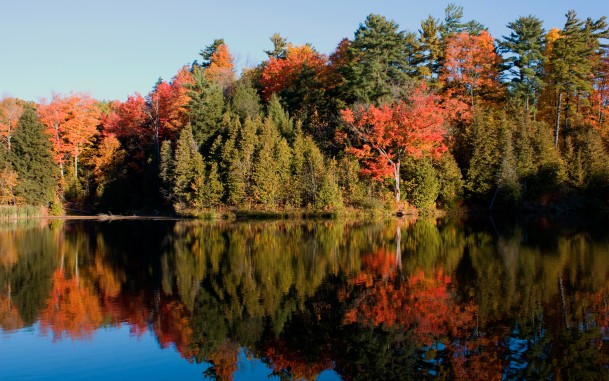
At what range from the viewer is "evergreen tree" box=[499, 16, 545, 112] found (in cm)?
5003

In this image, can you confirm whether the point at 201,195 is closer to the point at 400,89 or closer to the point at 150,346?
the point at 400,89

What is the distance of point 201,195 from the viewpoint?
46000 millimetres

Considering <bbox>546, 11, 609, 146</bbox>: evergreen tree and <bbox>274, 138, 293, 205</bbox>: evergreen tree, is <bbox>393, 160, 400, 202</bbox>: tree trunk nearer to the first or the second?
<bbox>274, 138, 293, 205</bbox>: evergreen tree

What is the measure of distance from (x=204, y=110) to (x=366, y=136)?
639 inches

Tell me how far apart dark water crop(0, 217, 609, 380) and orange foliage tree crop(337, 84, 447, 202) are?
61.4 ft

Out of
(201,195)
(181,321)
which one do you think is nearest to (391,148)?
(201,195)

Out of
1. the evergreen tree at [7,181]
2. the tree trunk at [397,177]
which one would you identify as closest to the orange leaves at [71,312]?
the tree trunk at [397,177]

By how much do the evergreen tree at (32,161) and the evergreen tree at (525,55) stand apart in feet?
155

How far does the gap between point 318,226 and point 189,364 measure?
86.2ft

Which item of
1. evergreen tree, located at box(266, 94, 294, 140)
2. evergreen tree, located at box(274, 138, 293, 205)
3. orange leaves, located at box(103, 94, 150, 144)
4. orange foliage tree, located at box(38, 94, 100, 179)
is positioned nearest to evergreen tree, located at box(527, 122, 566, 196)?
evergreen tree, located at box(274, 138, 293, 205)

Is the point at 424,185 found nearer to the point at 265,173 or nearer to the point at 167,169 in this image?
the point at 265,173

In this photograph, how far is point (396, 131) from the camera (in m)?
43.1

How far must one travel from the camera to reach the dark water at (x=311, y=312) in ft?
32.6

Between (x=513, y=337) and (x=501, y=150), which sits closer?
(x=513, y=337)
